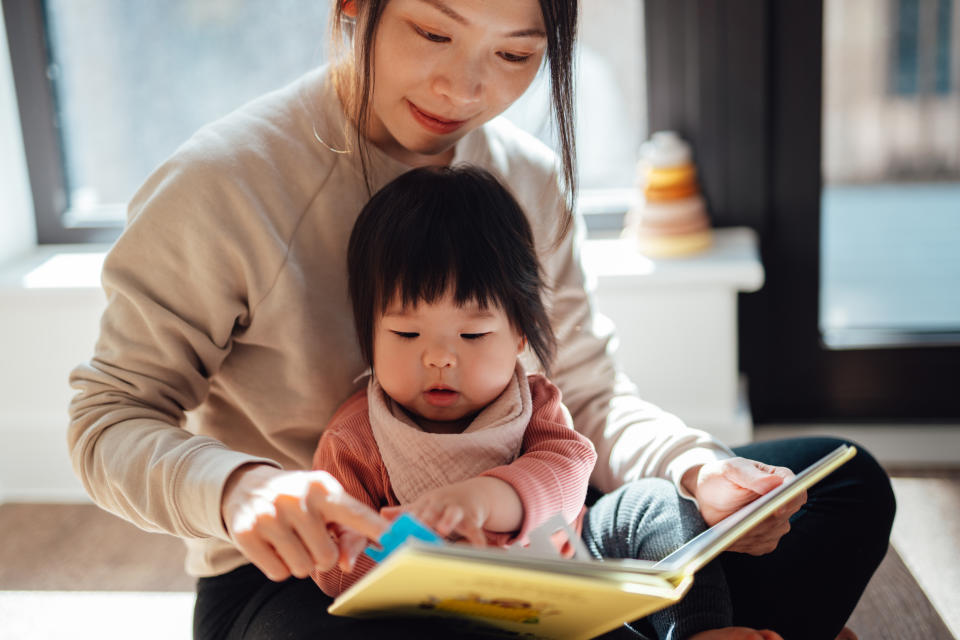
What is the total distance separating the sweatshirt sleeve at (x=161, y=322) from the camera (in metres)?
0.96

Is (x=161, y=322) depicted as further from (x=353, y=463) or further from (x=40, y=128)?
(x=40, y=128)

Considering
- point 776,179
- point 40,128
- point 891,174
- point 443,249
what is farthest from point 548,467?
point 40,128

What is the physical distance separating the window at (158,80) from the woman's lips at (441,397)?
101 centimetres

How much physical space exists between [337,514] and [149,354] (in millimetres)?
350

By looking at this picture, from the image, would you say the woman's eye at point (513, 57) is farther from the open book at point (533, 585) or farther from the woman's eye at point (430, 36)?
the open book at point (533, 585)

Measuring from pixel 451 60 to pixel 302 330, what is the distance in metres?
0.33

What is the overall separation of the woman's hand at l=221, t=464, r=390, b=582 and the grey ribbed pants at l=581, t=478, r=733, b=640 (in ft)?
1.25

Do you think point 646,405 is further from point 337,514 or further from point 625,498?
point 337,514

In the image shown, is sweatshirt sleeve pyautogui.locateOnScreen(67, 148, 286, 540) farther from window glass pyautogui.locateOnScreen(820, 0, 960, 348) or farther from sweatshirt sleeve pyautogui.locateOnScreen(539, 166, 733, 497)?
window glass pyautogui.locateOnScreen(820, 0, 960, 348)

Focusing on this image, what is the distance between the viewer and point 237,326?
111 centimetres

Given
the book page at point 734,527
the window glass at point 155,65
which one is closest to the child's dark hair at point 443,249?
the book page at point 734,527

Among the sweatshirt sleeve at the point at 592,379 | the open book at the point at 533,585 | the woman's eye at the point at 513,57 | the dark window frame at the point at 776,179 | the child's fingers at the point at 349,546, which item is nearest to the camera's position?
the open book at the point at 533,585

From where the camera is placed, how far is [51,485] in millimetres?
2033

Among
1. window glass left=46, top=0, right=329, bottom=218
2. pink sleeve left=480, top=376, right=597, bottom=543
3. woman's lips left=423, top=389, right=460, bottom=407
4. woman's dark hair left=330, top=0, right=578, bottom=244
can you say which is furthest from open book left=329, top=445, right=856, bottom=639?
window glass left=46, top=0, right=329, bottom=218
